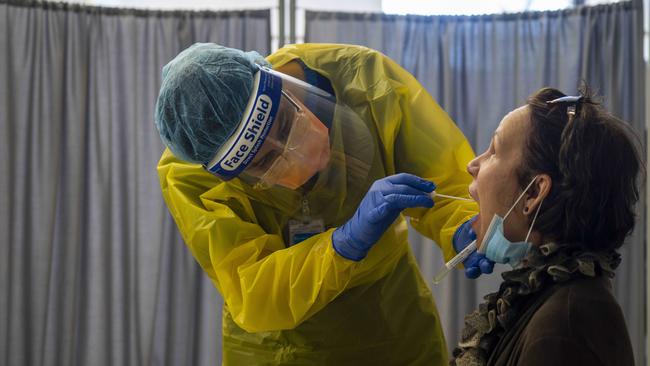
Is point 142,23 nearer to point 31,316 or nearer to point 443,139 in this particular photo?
point 31,316

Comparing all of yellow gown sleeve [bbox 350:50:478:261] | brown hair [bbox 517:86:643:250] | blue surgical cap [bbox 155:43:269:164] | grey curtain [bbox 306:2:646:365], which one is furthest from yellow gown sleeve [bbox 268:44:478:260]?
grey curtain [bbox 306:2:646:365]

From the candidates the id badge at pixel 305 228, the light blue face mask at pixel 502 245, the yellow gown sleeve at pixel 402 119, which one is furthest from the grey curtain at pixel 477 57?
the light blue face mask at pixel 502 245

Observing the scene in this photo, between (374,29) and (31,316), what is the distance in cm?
200

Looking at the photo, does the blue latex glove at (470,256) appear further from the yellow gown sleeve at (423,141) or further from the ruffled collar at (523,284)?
the ruffled collar at (523,284)

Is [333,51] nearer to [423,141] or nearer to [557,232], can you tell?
[423,141]

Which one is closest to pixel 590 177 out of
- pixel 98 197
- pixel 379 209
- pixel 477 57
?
pixel 379 209

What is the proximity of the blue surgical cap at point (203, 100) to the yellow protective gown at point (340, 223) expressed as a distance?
0.16 meters

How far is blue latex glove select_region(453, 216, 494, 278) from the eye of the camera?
5.32 ft

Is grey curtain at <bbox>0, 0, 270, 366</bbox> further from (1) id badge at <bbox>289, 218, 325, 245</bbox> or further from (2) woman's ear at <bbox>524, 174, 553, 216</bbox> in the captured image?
(2) woman's ear at <bbox>524, 174, 553, 216</bbox>

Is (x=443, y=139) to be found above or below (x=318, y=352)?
above

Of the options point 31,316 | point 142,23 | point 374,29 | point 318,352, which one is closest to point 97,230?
point 31,316

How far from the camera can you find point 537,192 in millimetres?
1362

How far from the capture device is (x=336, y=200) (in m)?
1.80

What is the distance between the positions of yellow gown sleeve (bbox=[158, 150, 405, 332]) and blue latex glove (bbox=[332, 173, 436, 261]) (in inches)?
1.6
